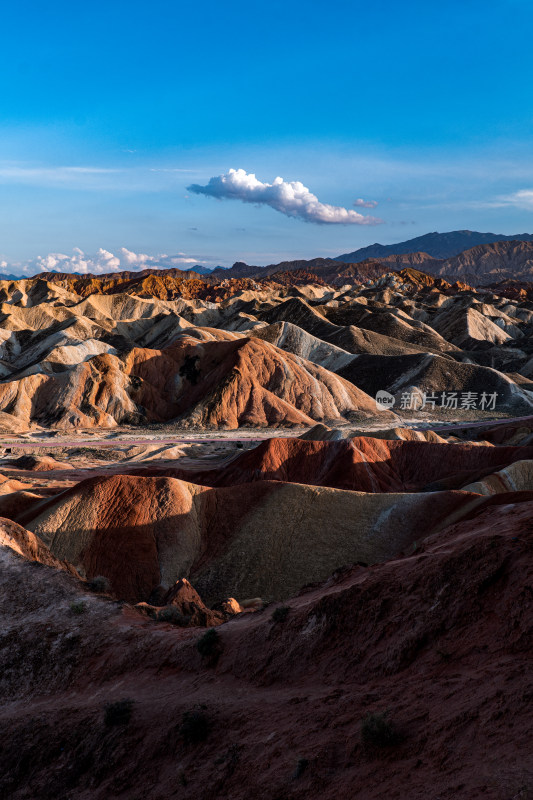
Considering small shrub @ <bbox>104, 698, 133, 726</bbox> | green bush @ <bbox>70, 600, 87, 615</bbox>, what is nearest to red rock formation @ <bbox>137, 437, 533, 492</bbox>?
green bush @ <bbox>70, 600, 87, 615</bbox>

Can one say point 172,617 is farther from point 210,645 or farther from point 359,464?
point 359,464

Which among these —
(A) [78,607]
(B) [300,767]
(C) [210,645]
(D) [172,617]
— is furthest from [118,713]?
(A) [78,607]

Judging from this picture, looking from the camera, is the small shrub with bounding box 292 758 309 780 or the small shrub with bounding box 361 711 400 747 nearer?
the small shrub with bounding box 361 711 400 747

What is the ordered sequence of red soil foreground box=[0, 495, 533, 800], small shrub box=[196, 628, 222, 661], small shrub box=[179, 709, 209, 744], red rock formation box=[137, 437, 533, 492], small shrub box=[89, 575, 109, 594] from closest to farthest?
red soil foreground box=[0, 495, 533, 800], small shrub box=[179, 709, 209, 744], small shrub box=[196, 628, 222, 661], small shrub box=[89, 575, 109, 594], red rock formation box=[137, 437, 533, 492]

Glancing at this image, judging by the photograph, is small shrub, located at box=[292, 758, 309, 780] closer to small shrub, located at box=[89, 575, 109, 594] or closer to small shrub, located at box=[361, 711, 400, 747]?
small shrub, located at box=[361, 711, 400, 747]

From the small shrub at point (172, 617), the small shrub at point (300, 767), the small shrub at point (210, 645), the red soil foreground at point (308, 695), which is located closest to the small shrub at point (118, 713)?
the red soil foreground at point (308, 695)
